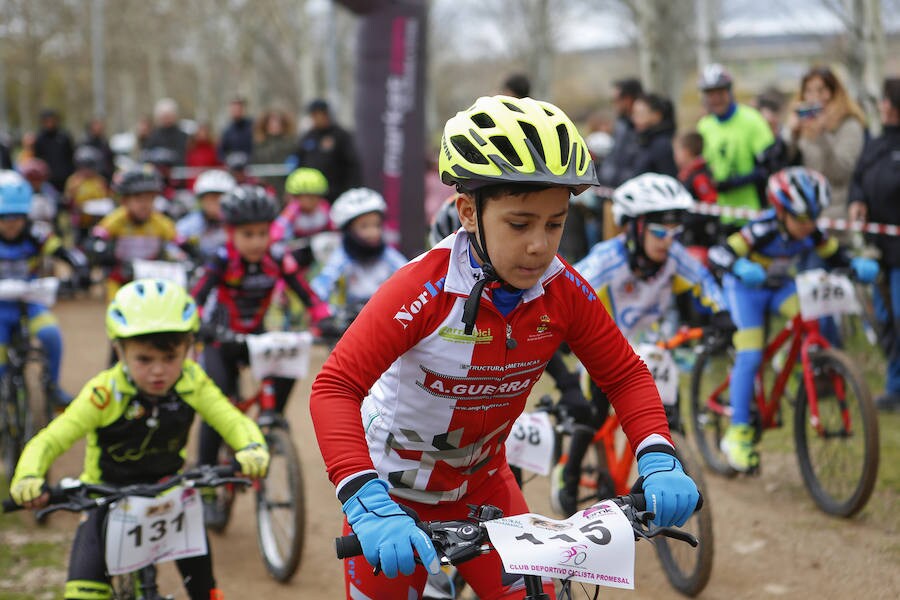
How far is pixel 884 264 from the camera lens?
27.5 feet

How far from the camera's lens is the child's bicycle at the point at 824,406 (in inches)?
230

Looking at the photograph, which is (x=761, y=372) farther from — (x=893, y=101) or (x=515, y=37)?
(x=515, y=37)

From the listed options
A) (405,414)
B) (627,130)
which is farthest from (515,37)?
(405,414)

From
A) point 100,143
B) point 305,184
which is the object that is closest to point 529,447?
point 305,184

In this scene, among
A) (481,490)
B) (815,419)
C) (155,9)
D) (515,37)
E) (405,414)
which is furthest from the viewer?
(515,37)

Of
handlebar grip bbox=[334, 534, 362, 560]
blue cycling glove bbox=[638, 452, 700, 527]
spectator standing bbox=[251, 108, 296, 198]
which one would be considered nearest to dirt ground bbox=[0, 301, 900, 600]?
blue cycling glove bbox=[638, 452, 700, 527]

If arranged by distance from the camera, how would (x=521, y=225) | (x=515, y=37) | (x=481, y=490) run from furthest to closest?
(x=515, y=37) < (x=481, y=490) < (x=521, y=225)

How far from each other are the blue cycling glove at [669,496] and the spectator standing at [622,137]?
25.0 feet

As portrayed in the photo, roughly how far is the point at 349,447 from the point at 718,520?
13.8ft

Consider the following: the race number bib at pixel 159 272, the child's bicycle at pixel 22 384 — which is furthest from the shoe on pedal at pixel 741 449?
the child's bicycle at pixel 22 384

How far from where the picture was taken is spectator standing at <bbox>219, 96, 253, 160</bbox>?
746 inches

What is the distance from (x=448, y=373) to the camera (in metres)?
3.08

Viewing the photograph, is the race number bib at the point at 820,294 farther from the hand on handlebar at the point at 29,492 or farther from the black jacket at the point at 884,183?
the hand on handlebar at the point at 29,492

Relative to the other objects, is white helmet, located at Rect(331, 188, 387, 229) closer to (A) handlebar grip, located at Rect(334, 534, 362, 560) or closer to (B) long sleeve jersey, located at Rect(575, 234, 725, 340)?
(B) long sleeve jersey, located at Rect(575, 234, 725, 340)
